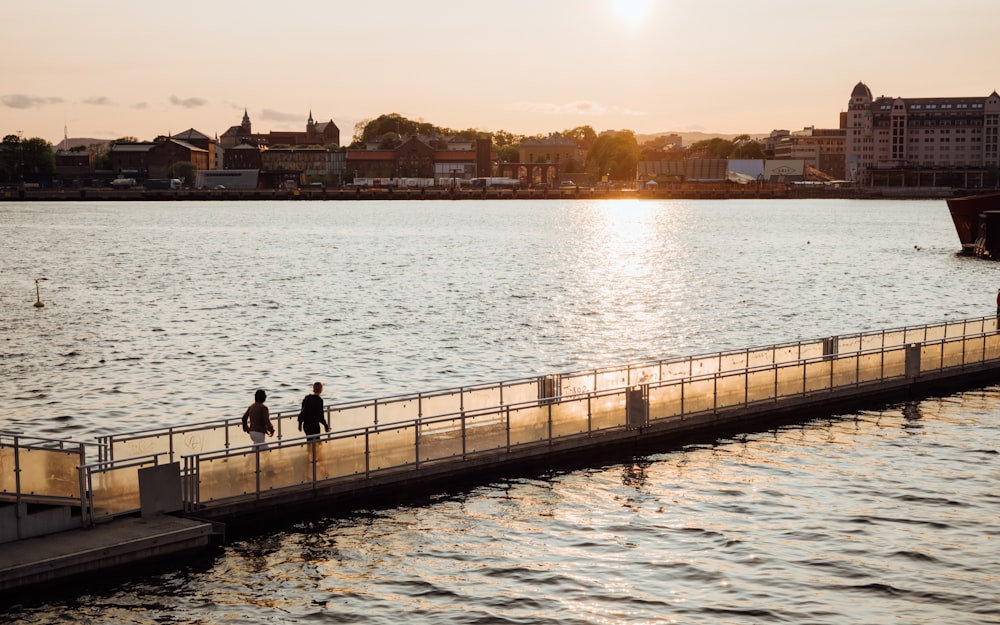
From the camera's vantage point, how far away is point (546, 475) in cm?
3138

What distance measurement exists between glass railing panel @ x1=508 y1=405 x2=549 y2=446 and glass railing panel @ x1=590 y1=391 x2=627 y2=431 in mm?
1733

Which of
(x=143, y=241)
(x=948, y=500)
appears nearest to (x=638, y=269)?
(x=143, y=241)

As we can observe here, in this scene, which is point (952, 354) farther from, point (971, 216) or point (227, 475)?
point (971, 216)

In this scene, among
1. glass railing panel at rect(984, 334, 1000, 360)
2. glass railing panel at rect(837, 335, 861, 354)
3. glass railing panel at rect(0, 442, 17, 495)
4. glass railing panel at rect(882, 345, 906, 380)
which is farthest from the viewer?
glass railing panel at rect(984, 334, 1000, 360)

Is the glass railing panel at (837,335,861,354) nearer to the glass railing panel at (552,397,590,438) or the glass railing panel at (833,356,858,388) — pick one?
the glass railing panel at (833,356,858,388)

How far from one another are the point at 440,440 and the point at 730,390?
11.5 metres

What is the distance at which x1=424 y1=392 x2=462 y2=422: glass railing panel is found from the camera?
3144 cm

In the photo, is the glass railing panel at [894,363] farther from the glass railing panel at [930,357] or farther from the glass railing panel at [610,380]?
the glass railing panel at [610,380]

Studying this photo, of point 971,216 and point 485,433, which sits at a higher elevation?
point 971,216

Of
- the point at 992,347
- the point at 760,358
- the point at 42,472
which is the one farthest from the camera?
the point at 992,347

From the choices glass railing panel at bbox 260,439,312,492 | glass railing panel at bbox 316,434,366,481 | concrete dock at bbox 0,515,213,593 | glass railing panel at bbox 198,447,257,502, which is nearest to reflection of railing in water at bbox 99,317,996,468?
glass railing panel at bbox 198,447,257,502

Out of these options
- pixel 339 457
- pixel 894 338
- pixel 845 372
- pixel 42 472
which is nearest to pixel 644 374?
pixel 845 372

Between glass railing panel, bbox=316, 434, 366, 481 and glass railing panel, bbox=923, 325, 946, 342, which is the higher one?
glass railing panel, bbox=923, 325, 946, 342

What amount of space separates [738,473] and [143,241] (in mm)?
154994
